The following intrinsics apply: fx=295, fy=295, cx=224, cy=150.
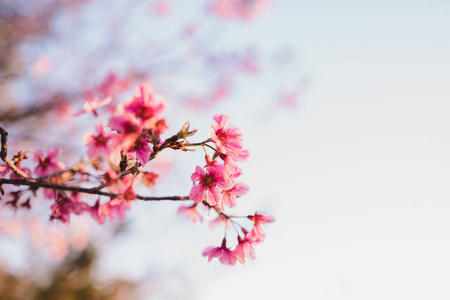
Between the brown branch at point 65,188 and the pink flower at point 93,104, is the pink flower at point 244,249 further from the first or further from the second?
the pink flower at point 93,104

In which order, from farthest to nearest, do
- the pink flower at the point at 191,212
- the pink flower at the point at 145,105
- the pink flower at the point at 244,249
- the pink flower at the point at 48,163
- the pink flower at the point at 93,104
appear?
1. the pink flower at the point at 191,212
2. the pink flower at the point at 48,163
3. the pink flower at the point at 244,249
4. the pink flower at the point at 93,104
5. the pink flower at the point at 145,105

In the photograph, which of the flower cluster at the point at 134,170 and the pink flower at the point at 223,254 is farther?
the pink flower at the point at 223,254

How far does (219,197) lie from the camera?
1729 mm

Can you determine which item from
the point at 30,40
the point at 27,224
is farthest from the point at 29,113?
the point at 27,224

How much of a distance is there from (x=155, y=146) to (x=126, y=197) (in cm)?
37

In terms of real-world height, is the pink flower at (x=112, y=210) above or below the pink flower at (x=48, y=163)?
below

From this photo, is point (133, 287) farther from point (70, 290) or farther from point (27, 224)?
point (27, 224)

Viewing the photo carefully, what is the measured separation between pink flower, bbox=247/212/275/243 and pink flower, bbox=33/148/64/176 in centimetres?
138

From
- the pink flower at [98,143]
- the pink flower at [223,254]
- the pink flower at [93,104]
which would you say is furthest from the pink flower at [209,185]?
the pink flower at [93,104]

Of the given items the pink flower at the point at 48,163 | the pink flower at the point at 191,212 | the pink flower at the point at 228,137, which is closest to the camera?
the pink flower at the point at 228,137

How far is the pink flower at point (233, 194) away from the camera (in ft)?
6.05

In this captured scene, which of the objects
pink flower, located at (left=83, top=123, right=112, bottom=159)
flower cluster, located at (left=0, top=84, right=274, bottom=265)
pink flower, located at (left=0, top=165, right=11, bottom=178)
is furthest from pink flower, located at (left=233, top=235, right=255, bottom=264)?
pink flower, located at (left=0, top=165, right=11, bottom=178)

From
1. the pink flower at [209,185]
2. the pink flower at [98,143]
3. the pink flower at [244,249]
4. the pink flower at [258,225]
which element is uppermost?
the pink flower at [98,143]

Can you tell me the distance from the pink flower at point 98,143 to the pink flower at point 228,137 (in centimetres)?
63
